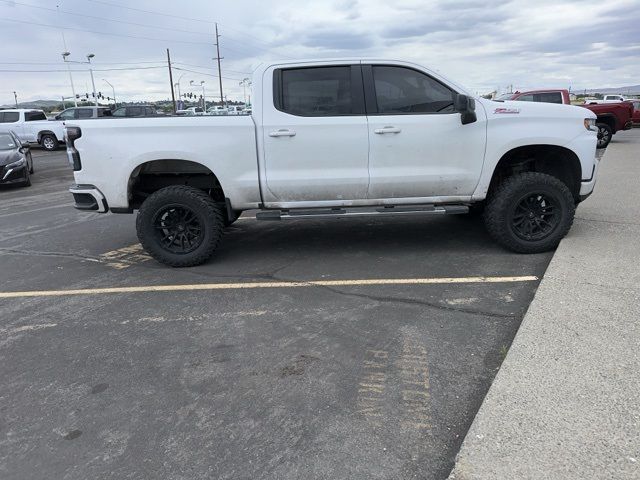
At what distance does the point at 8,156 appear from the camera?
13320mm

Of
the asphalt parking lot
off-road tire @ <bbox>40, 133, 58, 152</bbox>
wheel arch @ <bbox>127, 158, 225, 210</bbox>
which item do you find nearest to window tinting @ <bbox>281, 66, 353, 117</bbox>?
wheel arch @ <bbox>127, 158, 225, 210</bbox>

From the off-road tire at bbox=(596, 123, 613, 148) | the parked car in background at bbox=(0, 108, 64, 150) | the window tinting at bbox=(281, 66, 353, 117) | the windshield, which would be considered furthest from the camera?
the parked car in background at bbox=(0, 108, 64, 150)

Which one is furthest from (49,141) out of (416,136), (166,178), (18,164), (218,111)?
(416,136)

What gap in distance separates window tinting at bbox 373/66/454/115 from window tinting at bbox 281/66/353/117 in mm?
343

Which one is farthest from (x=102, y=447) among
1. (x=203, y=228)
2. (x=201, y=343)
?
(x=203, y=228)

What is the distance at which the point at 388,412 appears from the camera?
297 centimetres

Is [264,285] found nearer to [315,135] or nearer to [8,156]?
[315,135]

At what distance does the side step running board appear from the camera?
18.5 feet

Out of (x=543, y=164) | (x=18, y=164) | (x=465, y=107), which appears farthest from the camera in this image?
(x=18, y=164)

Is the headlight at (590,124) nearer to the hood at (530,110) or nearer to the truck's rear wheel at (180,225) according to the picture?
the hood at (530,110)

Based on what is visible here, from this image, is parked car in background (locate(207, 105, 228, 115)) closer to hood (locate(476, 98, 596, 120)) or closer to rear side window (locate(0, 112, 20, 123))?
hood (locate(476, 98, 596, 120))

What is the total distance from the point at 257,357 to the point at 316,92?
10.1ft

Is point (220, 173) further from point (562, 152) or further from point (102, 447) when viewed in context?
point (562, 152)

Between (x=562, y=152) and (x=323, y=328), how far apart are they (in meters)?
3.62
